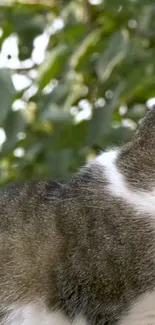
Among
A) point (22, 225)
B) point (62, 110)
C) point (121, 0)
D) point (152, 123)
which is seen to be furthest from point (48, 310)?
point (121, 0)

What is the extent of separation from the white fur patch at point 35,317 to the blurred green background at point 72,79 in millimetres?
573

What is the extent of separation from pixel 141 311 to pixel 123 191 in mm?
205

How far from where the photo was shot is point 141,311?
4.00ft

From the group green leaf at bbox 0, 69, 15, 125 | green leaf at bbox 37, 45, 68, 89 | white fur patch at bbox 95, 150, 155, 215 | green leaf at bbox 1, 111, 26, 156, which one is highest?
green leaf at bbox 37, 45, 68, 89

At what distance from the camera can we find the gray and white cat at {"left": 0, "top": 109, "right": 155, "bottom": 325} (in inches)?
49.1

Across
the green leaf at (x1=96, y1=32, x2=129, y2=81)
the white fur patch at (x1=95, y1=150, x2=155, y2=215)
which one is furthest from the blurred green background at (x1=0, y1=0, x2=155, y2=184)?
the white fur patch at (x1=95, y1=150, x2=155, y2=215)

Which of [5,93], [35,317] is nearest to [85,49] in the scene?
[5,93]

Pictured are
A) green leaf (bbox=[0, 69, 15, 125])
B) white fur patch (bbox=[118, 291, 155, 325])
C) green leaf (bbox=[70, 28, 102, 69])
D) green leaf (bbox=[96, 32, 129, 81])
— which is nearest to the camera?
white fur patch (bbox=[118, 291, 155, 325])

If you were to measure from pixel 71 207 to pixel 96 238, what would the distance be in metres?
0.09

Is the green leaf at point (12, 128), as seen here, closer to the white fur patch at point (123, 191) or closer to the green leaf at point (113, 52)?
the green leaf at point (113, 52)

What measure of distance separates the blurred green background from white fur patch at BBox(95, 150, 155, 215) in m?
0.38

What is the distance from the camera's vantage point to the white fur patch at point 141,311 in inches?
47.8

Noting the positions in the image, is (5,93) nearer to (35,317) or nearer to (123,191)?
(123,191)

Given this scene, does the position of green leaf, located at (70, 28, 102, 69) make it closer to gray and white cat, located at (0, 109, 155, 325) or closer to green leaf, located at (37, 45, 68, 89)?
green leaf, located at (37, 45, 68, 89)
